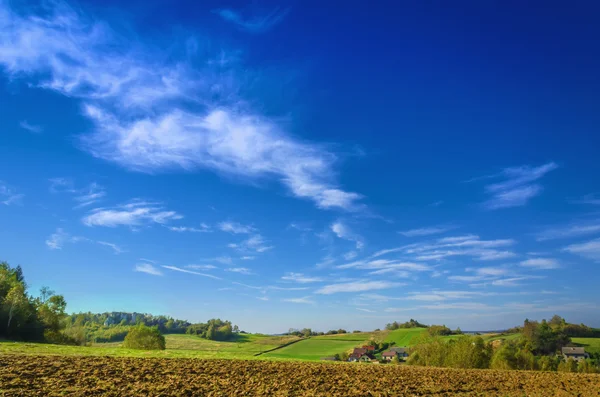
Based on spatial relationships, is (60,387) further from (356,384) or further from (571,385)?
(571,385)

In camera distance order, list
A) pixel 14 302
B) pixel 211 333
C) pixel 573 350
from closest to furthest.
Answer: pixel 14 302 < pixel 573 350 < pixel 211 333

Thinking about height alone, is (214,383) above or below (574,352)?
above

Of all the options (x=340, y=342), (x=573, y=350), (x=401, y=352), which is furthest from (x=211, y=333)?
(x=573, y=350)

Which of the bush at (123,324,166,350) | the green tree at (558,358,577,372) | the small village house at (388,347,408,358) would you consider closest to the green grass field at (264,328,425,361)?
the small village house at (388,347,408,358)

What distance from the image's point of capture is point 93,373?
1855 centimetres

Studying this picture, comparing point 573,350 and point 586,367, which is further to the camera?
point 573,350

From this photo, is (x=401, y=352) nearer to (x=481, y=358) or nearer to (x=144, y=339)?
(x=481, y=358)

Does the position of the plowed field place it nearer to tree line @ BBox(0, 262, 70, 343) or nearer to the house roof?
tree line @ BBox(0, 262, 70, 343)

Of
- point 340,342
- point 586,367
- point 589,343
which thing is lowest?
point 340,342

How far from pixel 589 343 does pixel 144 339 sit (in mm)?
93592

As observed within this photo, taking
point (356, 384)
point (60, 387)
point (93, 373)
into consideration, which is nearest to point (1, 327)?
point (93, 373)

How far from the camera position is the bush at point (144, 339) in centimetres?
6444

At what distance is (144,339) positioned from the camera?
65000 mm

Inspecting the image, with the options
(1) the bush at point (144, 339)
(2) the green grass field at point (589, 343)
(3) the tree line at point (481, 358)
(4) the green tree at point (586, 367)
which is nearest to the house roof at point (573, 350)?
→ (2) the green grass field at point (589, 343)
